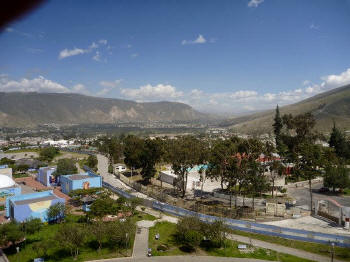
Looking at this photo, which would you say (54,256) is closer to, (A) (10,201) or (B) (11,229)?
(B) (11,229)

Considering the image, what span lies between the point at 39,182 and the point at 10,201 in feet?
53.6

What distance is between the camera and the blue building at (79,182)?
1224 inches

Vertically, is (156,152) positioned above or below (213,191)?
above

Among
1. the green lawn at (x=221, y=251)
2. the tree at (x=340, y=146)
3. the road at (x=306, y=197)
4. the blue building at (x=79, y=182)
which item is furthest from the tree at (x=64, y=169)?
the tree at (x=340, y=146)

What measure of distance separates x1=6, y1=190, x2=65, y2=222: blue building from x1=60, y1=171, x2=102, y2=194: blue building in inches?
283

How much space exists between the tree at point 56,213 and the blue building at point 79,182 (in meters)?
8.59

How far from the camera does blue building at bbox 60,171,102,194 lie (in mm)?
31078

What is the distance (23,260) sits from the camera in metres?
15.6

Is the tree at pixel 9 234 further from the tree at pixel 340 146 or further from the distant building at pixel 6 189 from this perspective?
the tree at pixel 340 146

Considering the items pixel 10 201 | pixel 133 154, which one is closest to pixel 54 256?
pixel 10 201

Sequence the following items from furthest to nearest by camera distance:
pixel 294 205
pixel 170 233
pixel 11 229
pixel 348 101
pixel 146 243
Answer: pixel 348 101, pixel 294 205, pixel 170 233, pixel 146 243, pixel 11 229

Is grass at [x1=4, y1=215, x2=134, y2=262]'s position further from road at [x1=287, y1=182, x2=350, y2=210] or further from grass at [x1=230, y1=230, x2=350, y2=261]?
road at [x1=287, y1=182, x2=350, y2=210]

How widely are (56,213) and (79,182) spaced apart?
9829 millimetres

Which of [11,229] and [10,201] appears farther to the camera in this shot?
[10,201]
